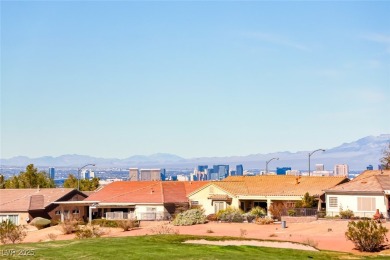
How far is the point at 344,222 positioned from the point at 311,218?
503cm

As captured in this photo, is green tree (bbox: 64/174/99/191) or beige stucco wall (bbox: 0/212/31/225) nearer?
beige stucco wall (bbox: 0/212/31/225)

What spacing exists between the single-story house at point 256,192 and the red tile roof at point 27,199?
1612 centimetres

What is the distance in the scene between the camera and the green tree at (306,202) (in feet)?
230

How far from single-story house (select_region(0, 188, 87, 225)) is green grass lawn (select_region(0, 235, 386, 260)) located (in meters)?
36.2

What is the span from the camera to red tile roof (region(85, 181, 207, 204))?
78625 millimetres

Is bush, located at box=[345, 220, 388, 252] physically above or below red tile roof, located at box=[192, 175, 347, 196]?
below

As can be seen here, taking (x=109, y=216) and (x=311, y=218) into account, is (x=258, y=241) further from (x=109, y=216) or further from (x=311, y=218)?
(x=109, y=216)

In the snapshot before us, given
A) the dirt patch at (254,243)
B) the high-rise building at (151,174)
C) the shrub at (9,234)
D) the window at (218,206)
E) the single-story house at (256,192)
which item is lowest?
the dirt patch at (254,243)

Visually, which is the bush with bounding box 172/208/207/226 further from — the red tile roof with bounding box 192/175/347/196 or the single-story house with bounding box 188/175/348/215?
the red tile roof with bounding box 192/175/347/196

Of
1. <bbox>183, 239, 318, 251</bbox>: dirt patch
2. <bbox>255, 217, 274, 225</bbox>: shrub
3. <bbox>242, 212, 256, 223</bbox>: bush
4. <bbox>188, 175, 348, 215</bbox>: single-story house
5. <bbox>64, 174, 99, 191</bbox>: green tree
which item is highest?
<bbox>64, 174, 99, 191</bbox>: green tree

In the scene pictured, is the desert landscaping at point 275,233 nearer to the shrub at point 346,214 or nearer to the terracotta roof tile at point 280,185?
the shrub at point 346,214

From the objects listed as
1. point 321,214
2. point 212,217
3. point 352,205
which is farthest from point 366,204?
point 212,217

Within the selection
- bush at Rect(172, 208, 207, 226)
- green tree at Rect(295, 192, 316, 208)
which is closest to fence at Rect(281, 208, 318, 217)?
green tree at Rect(295, 192, 316, 208)

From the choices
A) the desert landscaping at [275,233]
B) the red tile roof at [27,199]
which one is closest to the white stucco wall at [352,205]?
Result: the desert landscaping at [275,233]
